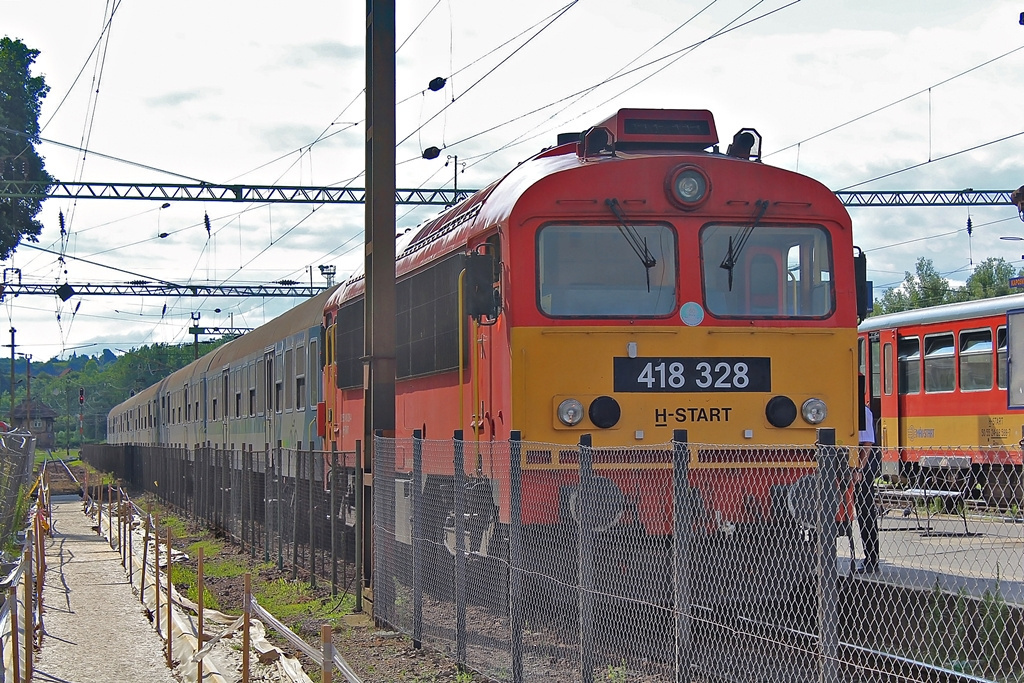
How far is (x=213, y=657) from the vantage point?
1072cm

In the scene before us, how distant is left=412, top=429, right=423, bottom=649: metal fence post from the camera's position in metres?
9.33

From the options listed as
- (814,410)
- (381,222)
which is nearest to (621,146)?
(381,222)

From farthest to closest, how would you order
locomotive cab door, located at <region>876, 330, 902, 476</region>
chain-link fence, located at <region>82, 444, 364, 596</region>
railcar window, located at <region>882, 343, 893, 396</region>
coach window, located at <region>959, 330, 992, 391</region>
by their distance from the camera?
railcar window, located at <region>882, 343, 893, 396</region>
locomotive cab door, located at <region>876, 330, 902, 476</region>
coach window, located at <region>959, 330, 992, 391</region>
chain-link fence, located at <region>82, 444, 364, 596</region>

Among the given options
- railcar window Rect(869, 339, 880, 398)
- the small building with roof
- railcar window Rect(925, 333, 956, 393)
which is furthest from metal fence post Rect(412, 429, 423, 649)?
the small building with roof

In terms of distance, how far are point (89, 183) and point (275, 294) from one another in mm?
22018

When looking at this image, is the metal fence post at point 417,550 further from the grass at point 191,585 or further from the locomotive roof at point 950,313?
the locomotive roof at point 950,313

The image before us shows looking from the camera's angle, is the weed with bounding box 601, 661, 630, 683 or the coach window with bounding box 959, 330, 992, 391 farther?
the coach window with bounding box 959, 330, 992, 391

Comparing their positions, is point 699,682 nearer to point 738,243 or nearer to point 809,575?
point 809,575

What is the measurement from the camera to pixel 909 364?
73.6 feet

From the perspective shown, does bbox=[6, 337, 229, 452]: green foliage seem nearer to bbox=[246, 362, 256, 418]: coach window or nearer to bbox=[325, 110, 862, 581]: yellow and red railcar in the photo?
bbox=[246, 362, 256, 418]: coach window

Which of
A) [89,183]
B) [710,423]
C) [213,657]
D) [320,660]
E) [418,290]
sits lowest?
[213,657]

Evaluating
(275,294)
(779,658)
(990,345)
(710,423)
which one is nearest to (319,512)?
(710,423)

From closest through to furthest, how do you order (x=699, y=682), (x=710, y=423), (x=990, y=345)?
1. (x=699, y=682)
2. (x=710, y=423)
3. (x=990, y=345)

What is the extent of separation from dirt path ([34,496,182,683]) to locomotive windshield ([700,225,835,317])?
5.74m
